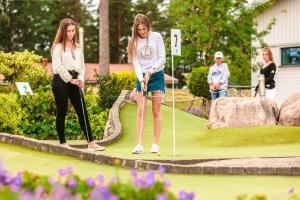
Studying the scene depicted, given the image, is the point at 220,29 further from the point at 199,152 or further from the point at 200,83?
the point at 199,152

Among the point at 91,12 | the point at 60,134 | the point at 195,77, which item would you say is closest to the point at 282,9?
the point at 195,77

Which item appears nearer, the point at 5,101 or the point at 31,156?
the point at 31,156

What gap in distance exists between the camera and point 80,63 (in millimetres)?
10969

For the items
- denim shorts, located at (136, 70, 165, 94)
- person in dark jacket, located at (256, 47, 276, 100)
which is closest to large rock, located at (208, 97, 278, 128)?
person in dark jacket, located at (256, 47, 276, 100)

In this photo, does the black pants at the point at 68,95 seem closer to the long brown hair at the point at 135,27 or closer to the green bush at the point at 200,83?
the long brown hair at the point at 135,27

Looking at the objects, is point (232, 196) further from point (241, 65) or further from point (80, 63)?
point (241, 65)

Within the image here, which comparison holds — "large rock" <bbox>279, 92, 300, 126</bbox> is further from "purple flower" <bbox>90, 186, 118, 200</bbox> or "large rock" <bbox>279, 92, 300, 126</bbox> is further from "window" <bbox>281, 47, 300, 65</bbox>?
"window" <bbox>281, 47, 300, 65</bbox>

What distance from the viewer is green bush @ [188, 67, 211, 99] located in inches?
1029

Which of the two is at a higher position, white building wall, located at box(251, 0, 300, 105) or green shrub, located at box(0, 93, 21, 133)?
white building wall, located at box(251, 0, 300, 105)

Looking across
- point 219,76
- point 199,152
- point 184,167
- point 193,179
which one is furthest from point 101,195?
point 219,76

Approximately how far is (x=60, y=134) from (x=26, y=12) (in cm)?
5595

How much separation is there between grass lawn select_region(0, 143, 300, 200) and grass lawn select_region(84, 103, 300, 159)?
1220mm

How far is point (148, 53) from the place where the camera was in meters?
10.6

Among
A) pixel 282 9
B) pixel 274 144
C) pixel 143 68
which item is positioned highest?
pixel 282 9
